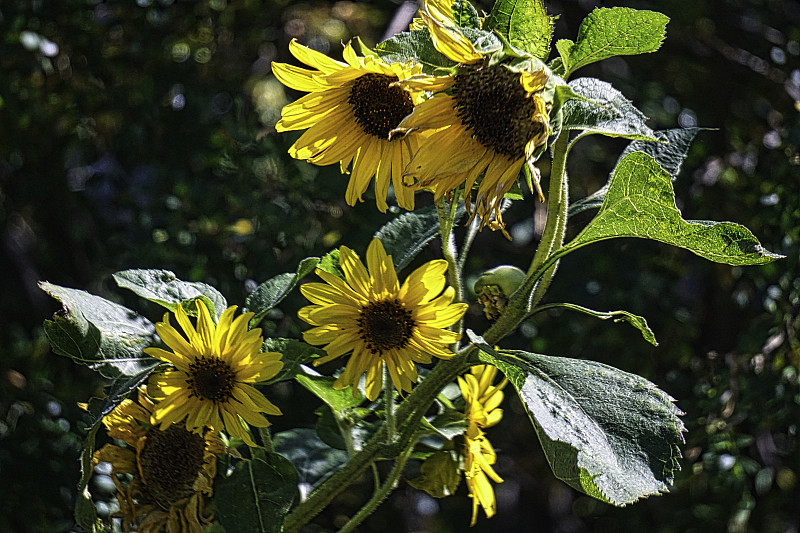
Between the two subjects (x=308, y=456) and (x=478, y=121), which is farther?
(x=308, y=456)

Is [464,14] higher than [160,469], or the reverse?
[464,14]

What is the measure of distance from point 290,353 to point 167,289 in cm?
11

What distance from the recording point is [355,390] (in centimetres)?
60

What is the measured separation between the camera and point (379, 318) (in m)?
0.57

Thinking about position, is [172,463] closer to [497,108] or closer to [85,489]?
[85,489]

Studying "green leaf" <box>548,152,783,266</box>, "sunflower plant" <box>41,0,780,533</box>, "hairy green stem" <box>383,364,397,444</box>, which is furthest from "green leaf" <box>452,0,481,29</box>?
"hairy green stem" <box>383,364,397,444</box>

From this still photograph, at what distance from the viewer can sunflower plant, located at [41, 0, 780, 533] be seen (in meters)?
0.51

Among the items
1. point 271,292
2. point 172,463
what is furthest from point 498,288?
point 172,463

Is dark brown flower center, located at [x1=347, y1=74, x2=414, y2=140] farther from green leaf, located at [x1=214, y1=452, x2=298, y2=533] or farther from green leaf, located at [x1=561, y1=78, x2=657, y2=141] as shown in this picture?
green leaf, located at [x1=214, y1=452, x2=298, y2=533]

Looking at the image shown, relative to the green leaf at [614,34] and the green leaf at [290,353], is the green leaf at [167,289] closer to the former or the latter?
the green leaf at [290,353]

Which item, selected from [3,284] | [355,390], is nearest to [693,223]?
[355,390]

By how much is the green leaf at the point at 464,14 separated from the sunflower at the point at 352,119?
61 millimetres

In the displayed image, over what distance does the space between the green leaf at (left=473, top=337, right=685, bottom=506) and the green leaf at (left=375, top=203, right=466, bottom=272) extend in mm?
143

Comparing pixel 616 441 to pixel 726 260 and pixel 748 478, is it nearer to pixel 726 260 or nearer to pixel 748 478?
pixel 726 260
